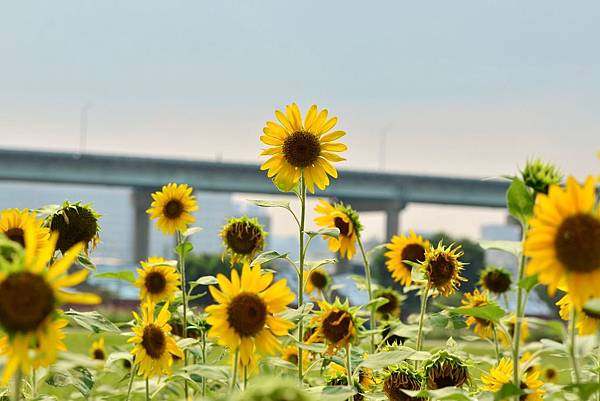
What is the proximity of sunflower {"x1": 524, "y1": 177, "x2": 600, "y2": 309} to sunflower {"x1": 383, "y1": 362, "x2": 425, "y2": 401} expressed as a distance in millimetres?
1144

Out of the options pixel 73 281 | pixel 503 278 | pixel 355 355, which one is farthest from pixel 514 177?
pixel 503 278

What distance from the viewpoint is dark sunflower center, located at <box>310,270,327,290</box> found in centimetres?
606

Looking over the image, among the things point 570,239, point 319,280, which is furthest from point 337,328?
point 319,280

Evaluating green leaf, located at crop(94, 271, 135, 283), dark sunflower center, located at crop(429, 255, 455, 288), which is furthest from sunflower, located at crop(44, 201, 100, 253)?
dark sunflower center, located at crop(429, 255, 455, 288)

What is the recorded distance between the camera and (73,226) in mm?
3076

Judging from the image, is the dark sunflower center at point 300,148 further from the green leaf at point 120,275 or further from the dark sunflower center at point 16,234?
the dark sunflower center at point 16,234

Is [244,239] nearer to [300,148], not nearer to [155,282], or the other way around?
[300,148]

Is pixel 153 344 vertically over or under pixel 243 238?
under

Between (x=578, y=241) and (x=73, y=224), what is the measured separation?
6.30 feet

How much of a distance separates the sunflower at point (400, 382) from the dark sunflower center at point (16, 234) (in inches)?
54.4

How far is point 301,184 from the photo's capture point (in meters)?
3.31

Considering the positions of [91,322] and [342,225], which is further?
[342,225]

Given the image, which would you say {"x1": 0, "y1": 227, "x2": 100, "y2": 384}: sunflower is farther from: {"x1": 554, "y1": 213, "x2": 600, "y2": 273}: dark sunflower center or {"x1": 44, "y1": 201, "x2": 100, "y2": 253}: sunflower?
{"x1": 44, "y1": 201, "x2": 100, "y2": 253}: sunflower

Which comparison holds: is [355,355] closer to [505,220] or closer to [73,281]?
[73,281]
